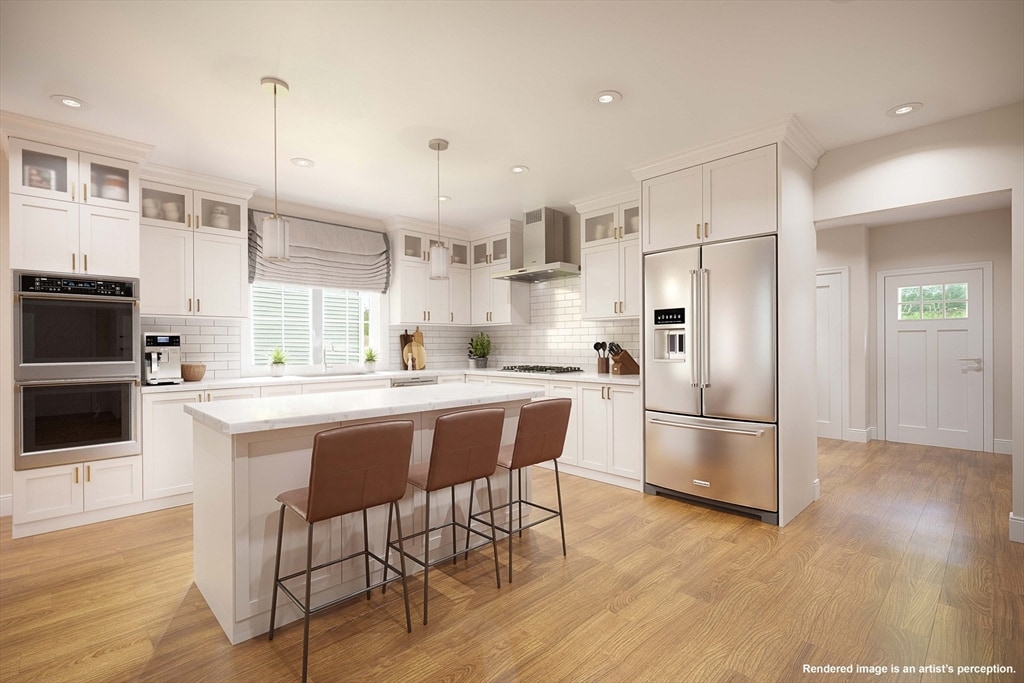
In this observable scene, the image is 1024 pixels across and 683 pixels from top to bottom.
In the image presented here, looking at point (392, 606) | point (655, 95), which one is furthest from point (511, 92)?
point (392, 606)

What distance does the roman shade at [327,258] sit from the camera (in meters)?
4.79

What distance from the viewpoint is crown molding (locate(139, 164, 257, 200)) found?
3967 mm

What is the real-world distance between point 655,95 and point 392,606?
3.18 meters

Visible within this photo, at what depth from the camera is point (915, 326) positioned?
5613 mm

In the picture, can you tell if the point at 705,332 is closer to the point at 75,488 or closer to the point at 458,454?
the point at 458,454

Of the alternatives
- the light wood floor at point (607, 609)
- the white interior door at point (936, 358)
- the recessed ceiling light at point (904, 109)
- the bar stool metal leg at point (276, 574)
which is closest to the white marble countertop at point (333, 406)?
the bar stool metal leg at point (276, 574)

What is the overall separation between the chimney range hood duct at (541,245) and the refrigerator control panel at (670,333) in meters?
1.37

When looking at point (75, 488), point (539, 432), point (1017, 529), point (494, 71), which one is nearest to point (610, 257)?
point (494, 71)

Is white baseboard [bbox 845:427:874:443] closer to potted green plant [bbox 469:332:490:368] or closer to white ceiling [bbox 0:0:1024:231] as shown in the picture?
white ceiling [bbox 0:0:1024:231]

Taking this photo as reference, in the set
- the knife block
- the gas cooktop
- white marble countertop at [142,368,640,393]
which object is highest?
the knife block

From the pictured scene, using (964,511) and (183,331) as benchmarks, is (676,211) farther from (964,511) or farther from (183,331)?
(183,331)

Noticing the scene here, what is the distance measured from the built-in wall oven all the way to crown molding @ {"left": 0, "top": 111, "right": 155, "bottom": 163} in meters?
0.91

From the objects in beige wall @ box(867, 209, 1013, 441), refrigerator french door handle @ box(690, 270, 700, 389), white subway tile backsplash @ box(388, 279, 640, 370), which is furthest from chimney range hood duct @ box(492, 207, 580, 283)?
beige wall @ box(867, 209, 1013, 441)

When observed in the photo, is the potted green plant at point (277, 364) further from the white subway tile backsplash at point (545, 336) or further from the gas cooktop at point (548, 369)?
the gas cooktop at point (548, 369)
